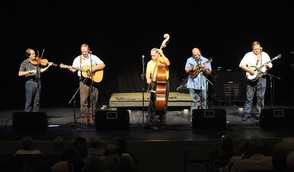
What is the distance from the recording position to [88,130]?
38.4 feet

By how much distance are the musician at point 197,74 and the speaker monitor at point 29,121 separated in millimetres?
3655

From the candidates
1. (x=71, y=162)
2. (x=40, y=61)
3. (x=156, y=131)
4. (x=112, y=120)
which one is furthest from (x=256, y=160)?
(x=40, y=61)

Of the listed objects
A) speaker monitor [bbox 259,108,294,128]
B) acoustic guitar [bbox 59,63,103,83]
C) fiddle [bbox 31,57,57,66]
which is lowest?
speaker monitor [bbox 259,108,294,128]

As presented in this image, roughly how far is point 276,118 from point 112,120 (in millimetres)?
3674

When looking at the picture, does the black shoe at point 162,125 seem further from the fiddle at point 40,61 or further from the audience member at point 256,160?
the audience member at point 256,160

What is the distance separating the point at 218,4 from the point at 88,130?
7.82 metres

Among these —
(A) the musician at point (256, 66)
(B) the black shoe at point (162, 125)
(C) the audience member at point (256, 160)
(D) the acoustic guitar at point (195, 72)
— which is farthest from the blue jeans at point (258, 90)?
(C) the audience member at point (256, 160)

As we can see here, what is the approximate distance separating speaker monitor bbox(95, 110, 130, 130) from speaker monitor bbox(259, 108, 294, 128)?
9.97ft

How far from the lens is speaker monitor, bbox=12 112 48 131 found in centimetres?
1150

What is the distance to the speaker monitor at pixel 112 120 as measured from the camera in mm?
11594

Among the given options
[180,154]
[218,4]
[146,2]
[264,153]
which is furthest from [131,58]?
[264,153]

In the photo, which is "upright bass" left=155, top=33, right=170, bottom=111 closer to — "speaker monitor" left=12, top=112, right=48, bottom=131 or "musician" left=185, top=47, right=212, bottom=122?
"musician" left=185, top=47, right=212, bottom=122

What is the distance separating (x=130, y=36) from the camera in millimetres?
18031

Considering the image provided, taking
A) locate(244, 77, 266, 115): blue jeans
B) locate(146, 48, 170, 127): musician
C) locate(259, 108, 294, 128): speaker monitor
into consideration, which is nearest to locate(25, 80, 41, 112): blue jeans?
locate(146, 48, 170, 127): musician
